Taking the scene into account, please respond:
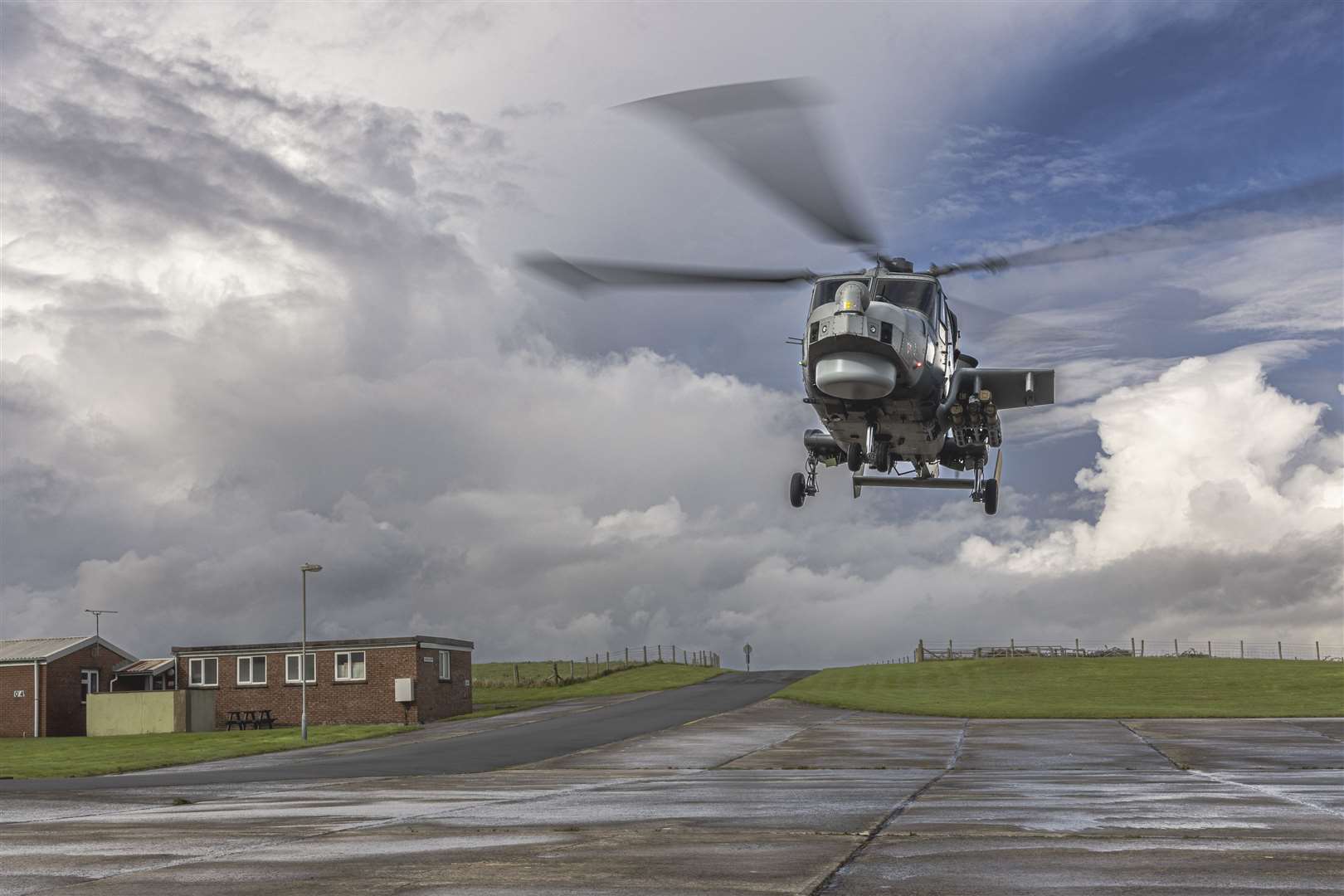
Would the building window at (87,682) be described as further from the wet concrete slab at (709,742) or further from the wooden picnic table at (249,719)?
the wet concrete slab at (709,742)

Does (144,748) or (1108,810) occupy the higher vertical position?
(1108,810)

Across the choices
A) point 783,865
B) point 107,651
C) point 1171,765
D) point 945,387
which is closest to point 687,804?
point 783,865

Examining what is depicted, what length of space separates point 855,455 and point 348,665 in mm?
41445

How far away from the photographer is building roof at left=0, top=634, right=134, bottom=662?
2633 inches

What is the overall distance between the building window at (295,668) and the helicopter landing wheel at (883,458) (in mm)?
42362

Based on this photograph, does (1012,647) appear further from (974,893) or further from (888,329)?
(974,893)

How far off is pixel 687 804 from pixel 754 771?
29.6 feet

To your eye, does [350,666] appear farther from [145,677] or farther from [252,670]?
[145,677]

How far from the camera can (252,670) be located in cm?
6359

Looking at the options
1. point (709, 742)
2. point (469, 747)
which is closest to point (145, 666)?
point (469, 747)

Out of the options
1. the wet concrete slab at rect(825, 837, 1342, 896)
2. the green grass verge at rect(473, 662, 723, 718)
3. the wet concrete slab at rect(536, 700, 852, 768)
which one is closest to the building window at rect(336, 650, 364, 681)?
the green grass verge at rect(473, 662, 723, 718)

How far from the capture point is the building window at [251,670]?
208 ft

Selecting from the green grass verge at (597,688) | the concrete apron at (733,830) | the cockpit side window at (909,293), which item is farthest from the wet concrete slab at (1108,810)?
the green grass verge at (597,688)

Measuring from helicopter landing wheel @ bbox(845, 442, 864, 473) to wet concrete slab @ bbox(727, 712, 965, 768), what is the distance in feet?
26.0
